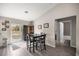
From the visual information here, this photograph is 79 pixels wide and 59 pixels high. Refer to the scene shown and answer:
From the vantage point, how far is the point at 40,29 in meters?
2.14

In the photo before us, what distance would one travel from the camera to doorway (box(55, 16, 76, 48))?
6.52ft

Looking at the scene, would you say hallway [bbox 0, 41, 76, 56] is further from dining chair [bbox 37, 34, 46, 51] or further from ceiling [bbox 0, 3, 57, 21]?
ceiling [bbox 0, 3, 57, 21]

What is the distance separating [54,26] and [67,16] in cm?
58

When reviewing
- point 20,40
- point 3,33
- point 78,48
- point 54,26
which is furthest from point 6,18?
point 78,48

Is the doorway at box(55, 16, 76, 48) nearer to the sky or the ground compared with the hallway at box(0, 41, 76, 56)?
nearer to the sky

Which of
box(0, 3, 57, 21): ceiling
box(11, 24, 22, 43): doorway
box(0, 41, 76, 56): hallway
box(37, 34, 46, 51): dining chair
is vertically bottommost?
box(0, 41, 76, 56): hallway

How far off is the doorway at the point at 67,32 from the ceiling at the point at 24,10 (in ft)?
2.17

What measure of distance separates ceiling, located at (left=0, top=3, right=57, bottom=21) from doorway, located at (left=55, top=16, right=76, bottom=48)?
0.66m

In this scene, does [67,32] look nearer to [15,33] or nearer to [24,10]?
[24,10]

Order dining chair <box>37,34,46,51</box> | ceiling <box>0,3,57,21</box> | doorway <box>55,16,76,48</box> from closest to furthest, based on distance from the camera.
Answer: ceiling <box>0,3,57,21</box>, doorway <box>55,16,76,48</box>, dining chair <box>37,34,46,51</box>

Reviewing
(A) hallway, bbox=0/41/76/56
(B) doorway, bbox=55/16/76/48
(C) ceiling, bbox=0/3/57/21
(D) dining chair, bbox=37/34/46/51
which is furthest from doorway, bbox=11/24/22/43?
(B) doorway, bbox=55/16/76/48

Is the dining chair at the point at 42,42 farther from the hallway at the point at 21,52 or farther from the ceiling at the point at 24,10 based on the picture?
the ceiling at the point at 24,10

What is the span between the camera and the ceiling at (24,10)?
183 cm

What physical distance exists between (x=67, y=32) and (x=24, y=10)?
4.55 ft
